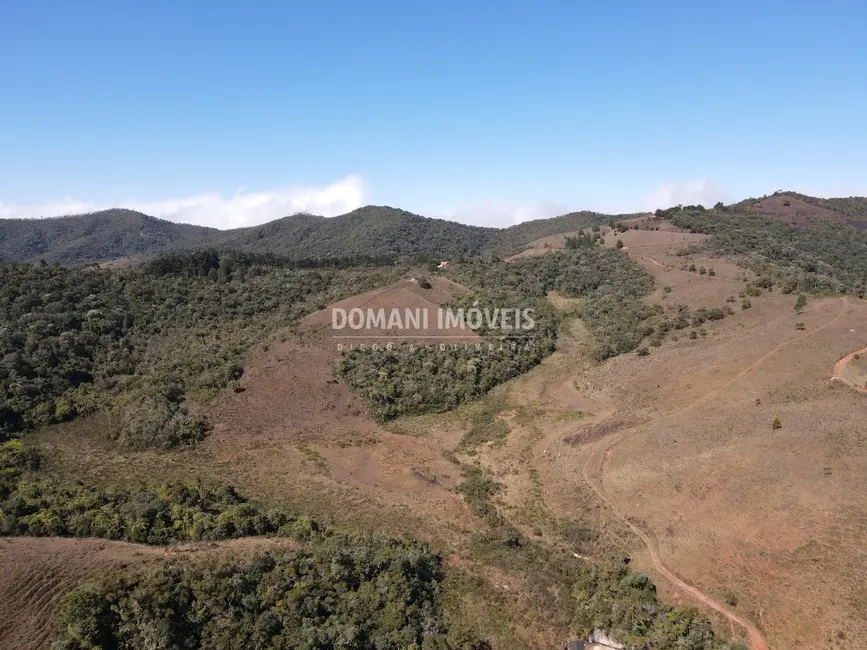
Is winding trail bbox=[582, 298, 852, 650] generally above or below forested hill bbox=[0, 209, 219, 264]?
below

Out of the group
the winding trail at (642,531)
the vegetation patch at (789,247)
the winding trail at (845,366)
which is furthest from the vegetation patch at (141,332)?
the vegetation patch at (789,247)

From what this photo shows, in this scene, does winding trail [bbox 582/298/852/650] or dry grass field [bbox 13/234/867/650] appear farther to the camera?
dry grass field [bbox 13/234/867/650]

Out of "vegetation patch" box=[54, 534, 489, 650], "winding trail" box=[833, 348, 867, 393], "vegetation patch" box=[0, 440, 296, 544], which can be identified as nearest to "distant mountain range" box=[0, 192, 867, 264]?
"winding trail" box=[833, 348, 867, 393]

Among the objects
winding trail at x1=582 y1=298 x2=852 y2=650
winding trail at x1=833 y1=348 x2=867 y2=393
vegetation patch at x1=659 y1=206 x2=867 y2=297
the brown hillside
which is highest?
the brown hillside

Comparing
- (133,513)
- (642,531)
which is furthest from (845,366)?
(133,513)

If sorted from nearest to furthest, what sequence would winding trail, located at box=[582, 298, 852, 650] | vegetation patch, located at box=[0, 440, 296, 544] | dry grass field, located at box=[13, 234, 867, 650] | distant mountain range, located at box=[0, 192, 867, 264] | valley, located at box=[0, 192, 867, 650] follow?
winding trail, located at box=[582, 298, 852, 650]
valley, located at box=[0, 192, 867, 650]
dry grass field, located at box=[13, 234, 867, 650]
vegetation patch, located at box=[0, 440, 296, 544]
distant mountain range, located at box=[0, 192, 867, 264]

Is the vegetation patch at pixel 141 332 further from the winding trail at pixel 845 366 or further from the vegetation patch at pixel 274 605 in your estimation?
the winding trail at pixel 845 366

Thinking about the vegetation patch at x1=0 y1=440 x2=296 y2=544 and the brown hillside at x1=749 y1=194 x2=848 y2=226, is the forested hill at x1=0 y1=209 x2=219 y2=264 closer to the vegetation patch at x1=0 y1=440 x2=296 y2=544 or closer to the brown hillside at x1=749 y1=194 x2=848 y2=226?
the vegetation patch at x1=0 y1=440 x2=296 y2=544
